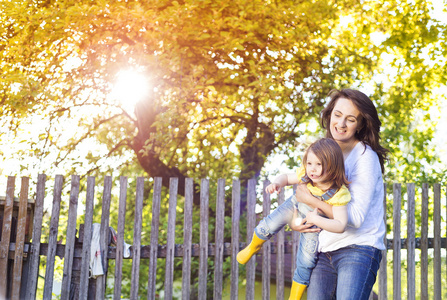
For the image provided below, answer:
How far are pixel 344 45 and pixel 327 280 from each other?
591 centimetres

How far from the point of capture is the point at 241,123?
7758 millimetres

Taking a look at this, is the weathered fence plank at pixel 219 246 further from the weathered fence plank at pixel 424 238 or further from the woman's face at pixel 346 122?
the woman's face at pixel 346 122

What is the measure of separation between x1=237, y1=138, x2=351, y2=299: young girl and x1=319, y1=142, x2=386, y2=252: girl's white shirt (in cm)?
5

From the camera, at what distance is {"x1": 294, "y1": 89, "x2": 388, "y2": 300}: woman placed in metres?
2.13

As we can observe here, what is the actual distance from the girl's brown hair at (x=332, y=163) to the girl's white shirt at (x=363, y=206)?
0.22 ft

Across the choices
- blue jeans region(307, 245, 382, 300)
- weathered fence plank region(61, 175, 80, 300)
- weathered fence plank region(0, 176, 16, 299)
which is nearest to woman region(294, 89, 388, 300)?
blue jeans region(307, 245, 382, 300)

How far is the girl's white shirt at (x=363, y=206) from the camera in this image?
211 cm

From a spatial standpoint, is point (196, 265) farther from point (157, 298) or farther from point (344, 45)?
point (344, 45)

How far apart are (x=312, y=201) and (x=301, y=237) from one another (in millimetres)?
366

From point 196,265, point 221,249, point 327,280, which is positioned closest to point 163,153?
point 196,265

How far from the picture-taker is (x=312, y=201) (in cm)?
223

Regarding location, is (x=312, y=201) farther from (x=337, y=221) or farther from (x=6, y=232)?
(x=6, y=232)

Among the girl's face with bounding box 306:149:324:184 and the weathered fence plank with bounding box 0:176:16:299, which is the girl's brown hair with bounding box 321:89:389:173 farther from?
the weathered fence plank with bounding box 0:176:16:299

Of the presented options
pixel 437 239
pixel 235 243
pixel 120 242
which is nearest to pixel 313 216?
pixel 235 243
